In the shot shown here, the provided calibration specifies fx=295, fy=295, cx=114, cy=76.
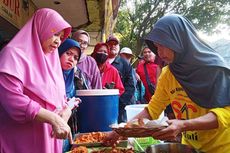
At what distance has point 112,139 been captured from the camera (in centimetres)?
204

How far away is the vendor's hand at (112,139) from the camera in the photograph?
2.00 m

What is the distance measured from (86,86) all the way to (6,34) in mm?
1421

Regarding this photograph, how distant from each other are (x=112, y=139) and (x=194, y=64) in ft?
2.64

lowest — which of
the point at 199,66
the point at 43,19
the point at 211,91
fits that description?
the point at 211,91

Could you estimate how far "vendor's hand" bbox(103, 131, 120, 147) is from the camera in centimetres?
200

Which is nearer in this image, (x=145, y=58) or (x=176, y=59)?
(x=176, y=59)

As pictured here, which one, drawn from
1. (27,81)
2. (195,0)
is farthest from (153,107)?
(195,0)

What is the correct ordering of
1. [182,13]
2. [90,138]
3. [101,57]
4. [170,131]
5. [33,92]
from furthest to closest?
[182,13], [101,57], [90,138], [33,92], [170,131]

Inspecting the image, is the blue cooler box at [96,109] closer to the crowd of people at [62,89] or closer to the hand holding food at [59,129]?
the crowd of people at [62,89]

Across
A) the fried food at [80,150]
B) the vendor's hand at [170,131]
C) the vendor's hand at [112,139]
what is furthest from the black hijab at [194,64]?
the fried food at [80,150]

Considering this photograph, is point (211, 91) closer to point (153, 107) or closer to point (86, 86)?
point (153, 107)

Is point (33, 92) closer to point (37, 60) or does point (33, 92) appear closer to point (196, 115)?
point (37, 60)

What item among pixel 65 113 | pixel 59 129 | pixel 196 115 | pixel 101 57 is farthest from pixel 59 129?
pixel 101 57

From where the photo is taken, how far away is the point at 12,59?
162cm
